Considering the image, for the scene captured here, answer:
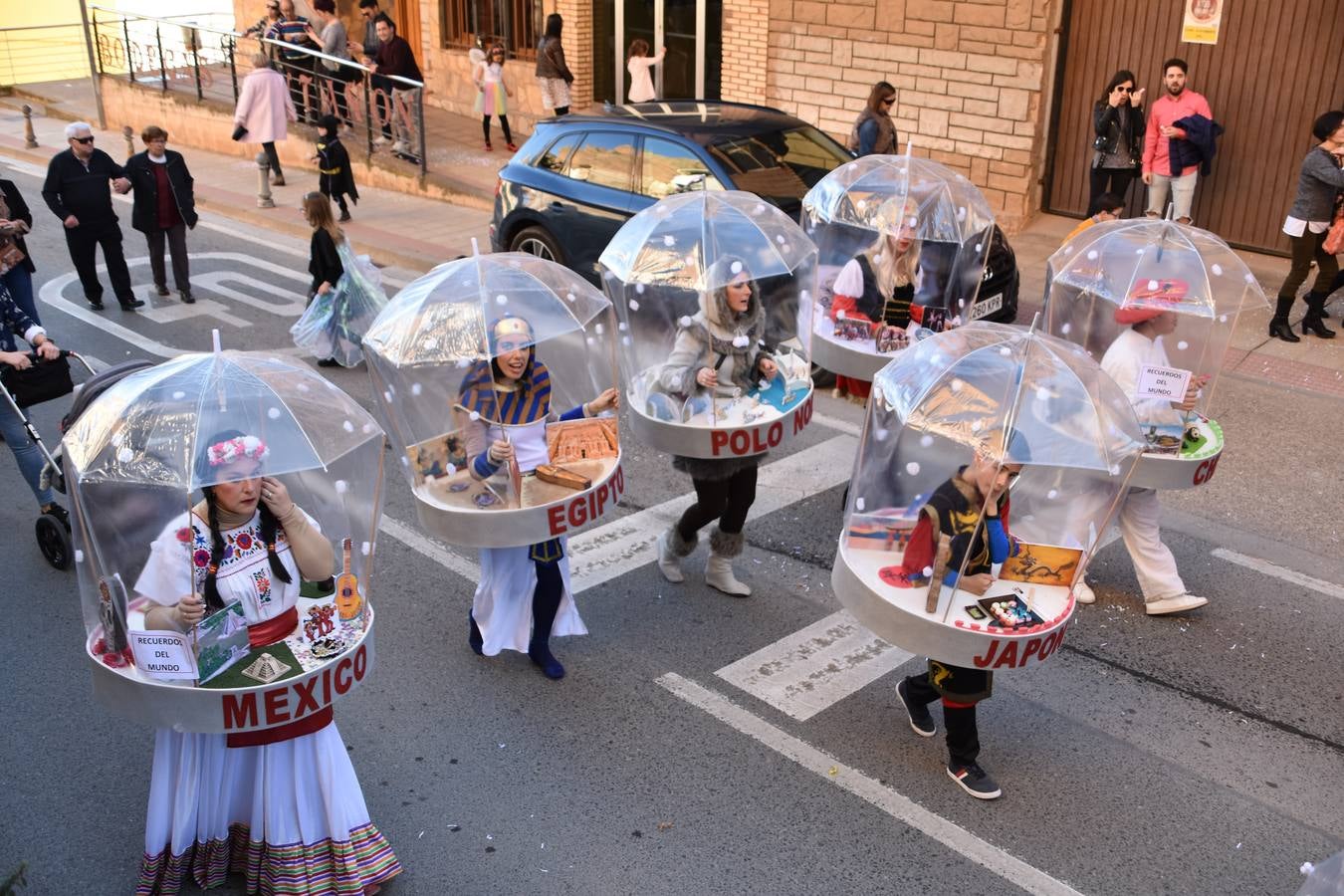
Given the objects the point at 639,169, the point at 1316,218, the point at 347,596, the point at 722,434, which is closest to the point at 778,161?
the point at 639,169

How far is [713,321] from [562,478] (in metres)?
1.37

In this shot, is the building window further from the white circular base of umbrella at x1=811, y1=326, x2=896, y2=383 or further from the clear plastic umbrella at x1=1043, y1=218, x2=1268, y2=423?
the clear plastic umbrella at x1=1043, y1=218, x2=1268, y2=423

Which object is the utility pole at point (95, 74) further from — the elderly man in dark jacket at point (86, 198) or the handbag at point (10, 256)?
the handbag at point (10, 256)

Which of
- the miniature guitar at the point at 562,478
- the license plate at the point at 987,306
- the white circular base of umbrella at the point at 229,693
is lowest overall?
the license plate at the point at 987,306

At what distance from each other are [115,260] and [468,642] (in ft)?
24.7

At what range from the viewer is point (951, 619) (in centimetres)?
501

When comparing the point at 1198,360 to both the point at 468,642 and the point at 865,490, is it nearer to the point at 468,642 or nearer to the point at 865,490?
the point at 865,490

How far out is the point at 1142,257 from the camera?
706 cm

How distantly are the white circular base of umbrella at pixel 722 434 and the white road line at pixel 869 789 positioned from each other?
1.16 metres

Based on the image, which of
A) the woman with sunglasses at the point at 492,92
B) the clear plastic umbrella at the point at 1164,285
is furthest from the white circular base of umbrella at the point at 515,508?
the woman with sunglasses at the point at 492,92

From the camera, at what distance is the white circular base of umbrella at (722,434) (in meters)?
6.50

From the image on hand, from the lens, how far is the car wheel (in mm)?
11844

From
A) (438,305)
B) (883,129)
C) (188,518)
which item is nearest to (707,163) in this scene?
(883,129)

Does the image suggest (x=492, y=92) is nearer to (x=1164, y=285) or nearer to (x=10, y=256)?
(x=10, y=256)
